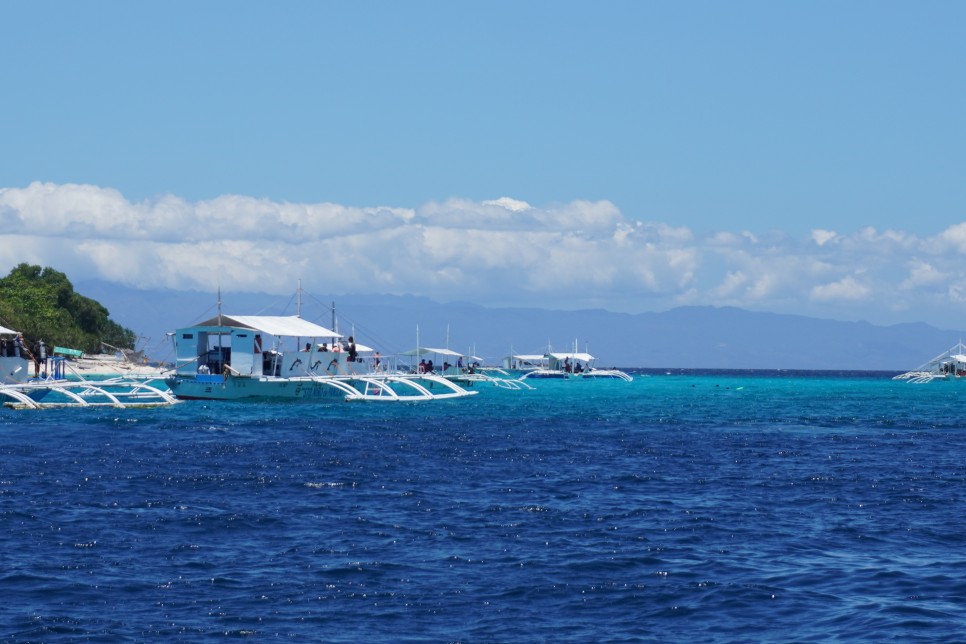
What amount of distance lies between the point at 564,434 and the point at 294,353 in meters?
28.5

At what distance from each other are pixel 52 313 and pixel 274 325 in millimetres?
74199

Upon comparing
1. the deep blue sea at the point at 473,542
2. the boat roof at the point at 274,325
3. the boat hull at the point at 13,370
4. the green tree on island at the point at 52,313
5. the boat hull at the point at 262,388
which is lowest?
the deep blue sea at the point at 473,542

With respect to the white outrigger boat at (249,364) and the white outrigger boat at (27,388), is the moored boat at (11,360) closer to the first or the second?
the white outrigger boat at (27,388)

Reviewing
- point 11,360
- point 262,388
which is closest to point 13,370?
point 11,360

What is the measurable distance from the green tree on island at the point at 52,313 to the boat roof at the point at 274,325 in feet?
186

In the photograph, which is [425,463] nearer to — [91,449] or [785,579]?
[91,449]

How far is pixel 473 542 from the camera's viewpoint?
2292cm

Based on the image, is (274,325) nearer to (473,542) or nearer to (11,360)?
(11,360)

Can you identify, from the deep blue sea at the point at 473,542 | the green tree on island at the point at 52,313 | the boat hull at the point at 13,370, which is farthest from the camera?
the green tree on island at the point at 52,313

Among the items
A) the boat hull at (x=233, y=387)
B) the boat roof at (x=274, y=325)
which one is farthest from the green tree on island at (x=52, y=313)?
the boat hull at (x=233, y=387)

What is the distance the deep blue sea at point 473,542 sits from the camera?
56.4 ft

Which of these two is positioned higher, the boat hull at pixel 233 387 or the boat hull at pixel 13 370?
the boat hull at pixel 13 370

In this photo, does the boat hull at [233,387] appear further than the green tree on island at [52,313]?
No

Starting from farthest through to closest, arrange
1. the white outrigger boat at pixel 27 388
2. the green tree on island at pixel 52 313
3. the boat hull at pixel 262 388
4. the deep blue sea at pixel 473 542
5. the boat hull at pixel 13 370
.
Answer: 1. the green tree on island at pixel 52 313
2. the boat hull at pixel 262 388
3. the boat hull at pixel 13 370
4. the white outrigger boat at pixel 27 388
5. the deep blue sea at pixel 473 542
